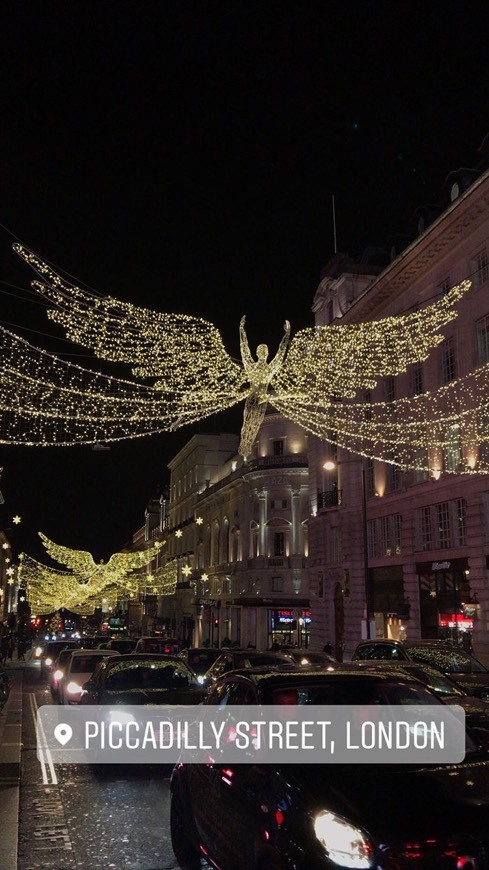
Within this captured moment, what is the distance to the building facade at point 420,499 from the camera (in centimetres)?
2684

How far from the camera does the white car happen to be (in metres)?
16.8

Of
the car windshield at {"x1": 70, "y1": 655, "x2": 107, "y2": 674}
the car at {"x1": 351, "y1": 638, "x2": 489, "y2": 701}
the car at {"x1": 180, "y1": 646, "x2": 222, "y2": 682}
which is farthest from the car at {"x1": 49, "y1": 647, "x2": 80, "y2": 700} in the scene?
the car at {"x1": 351, "y1": 638, "x2": 489, "y2": 701}

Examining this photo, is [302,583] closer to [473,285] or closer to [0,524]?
[473,285]

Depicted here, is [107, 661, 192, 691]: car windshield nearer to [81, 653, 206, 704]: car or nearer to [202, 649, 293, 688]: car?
[81, 653, 206, 704]: car

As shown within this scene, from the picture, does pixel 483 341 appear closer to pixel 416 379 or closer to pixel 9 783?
pixel 416 379

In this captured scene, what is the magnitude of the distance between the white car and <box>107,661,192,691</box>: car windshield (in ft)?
17.2

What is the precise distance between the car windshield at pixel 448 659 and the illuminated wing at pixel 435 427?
915 centimetres

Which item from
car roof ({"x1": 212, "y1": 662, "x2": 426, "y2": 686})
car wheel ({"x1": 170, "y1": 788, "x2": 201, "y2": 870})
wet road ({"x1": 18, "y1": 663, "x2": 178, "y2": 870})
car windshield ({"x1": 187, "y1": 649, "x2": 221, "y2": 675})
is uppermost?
car roof ({"x1": 212, "y1": 662, "x2": 426, "y2": 686})

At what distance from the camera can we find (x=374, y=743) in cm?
557

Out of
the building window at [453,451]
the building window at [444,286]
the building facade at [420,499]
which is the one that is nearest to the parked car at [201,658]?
the building facade at [420,499]

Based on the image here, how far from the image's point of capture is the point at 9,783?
9.58 meters

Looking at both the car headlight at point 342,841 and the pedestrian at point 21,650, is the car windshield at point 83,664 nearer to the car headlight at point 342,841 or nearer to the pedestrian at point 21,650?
the car headlight at point 342,841

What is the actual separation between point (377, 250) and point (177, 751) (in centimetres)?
3572

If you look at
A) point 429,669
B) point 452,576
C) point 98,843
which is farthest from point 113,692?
point 452,576
